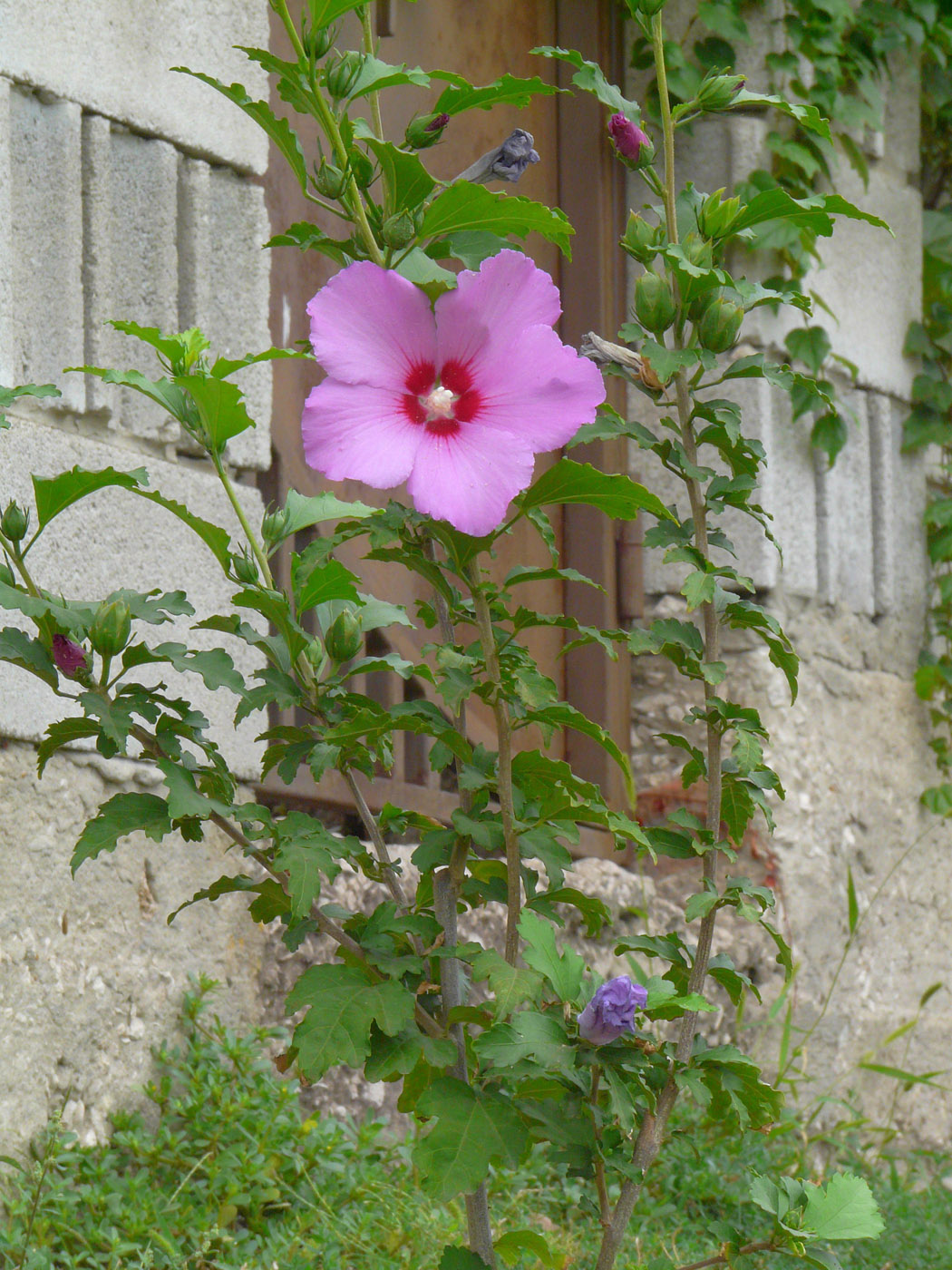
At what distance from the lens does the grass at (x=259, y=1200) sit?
5.81 feet

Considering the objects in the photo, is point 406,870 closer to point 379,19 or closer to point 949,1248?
point 949,1248

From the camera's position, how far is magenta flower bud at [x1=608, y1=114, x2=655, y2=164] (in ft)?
4.29

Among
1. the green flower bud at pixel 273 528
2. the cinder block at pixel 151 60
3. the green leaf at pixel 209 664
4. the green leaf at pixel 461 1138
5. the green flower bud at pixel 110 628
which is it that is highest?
the cinder block at pixel 151 60

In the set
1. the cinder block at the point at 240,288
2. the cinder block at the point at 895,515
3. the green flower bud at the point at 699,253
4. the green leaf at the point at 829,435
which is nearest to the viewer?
the green flower bud at the point at 699,253

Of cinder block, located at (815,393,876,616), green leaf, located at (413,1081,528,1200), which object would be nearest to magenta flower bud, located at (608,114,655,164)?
green leaf, located at (413,1081,528,1200)

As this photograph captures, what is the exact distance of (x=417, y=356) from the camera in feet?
3.68

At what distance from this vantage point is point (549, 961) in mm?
1165

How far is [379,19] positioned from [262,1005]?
194 centimetres

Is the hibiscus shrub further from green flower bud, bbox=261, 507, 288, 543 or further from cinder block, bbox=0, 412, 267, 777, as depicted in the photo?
cinder block, bbox=0, 412, 267, 777

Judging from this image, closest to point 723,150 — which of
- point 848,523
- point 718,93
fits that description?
point 848,523

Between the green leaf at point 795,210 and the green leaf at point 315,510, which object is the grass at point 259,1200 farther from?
the green leaf at point 795,210

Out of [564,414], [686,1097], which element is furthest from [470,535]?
[686,1097]

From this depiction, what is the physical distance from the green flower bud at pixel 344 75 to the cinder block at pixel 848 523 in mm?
2610

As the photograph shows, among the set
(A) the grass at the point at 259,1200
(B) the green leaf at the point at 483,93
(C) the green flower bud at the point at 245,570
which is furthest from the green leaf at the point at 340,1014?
(B) the green leaf at the point at 483,93
